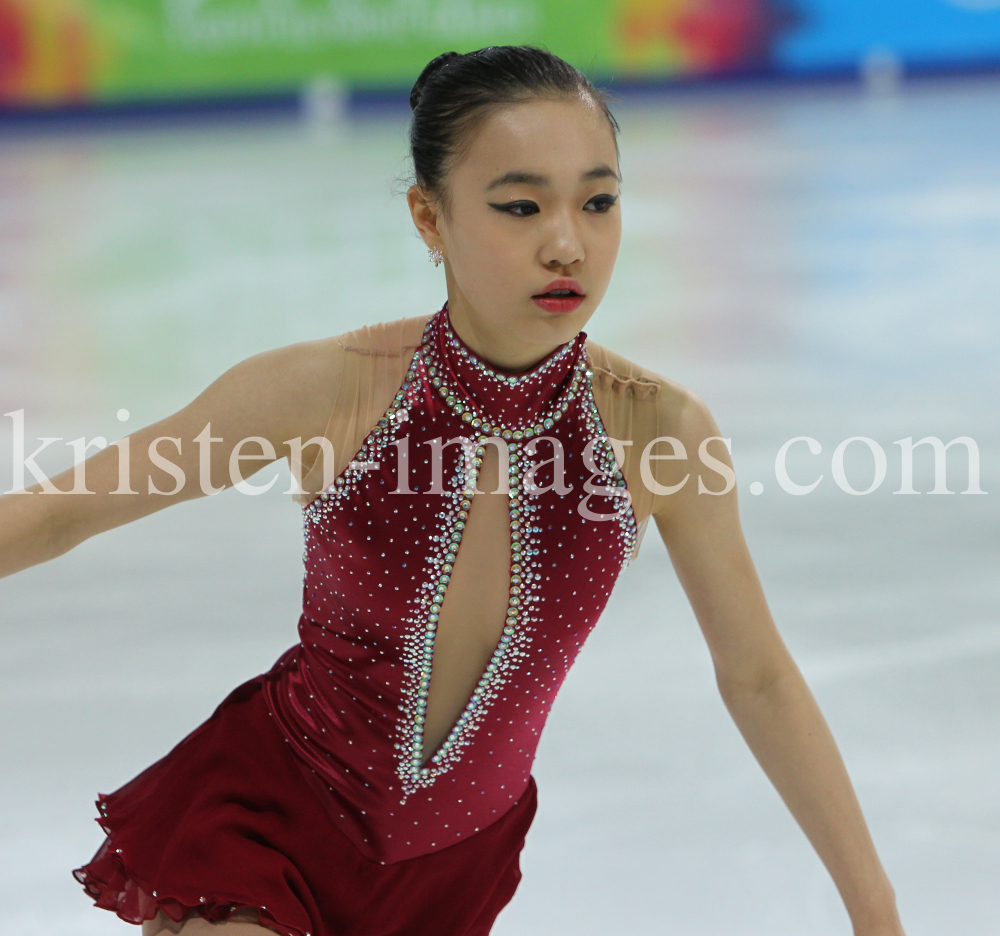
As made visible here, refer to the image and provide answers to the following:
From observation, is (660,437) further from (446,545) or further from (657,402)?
(446,545)

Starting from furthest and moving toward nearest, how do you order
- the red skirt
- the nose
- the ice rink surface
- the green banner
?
the green banner
the ice rink surface
the red skirt
the nose

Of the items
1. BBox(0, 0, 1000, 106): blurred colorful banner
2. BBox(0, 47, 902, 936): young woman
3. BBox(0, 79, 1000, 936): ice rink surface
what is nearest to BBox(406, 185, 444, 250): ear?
BBox(0, 47, 902, 936): young woman

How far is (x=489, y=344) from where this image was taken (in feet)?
4.61

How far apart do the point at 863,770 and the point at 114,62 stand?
9.98 metres

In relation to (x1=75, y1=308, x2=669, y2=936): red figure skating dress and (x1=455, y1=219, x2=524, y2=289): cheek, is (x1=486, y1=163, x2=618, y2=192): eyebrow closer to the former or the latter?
(x1=455, y1=219, x2=524, y2=289): cheek

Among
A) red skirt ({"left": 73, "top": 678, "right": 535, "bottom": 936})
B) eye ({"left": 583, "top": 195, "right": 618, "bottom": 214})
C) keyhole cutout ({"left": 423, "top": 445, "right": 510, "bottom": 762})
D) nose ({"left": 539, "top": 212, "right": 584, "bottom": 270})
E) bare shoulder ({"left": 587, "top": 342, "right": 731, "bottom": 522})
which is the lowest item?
red skirt ({"left": 73, "top": 678, "right": 535, "bottom": 936})

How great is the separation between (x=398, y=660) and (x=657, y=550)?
192cm

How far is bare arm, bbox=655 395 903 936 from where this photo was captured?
1.48 meters

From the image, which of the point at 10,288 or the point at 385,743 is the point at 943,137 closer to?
the point at 10,288

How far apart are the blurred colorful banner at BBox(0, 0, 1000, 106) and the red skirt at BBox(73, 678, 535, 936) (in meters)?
9.90

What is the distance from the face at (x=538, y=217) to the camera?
1312mm

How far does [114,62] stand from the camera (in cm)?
1090

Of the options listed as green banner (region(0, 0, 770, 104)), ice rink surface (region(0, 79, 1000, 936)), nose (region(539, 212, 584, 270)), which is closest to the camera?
nose (region(539, 212, 584, 270))

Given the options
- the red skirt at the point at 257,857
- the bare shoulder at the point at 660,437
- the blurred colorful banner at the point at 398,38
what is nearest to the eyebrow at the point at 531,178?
the bare shoulder at the point at 660,437
